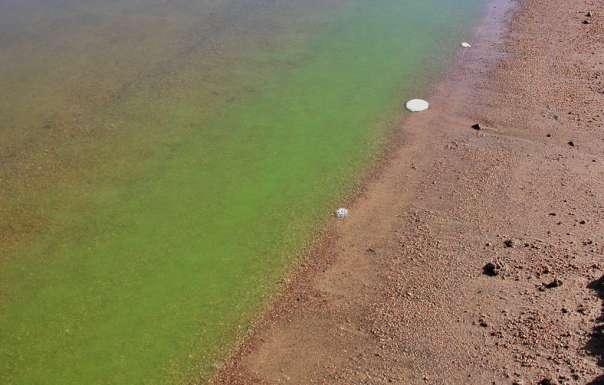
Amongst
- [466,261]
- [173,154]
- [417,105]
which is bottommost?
[466,261]

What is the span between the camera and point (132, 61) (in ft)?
33.8

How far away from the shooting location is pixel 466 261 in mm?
6789

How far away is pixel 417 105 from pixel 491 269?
3313 millimetres

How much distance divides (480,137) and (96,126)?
5.07 meters

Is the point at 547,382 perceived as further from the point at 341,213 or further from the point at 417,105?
the point at 417,105

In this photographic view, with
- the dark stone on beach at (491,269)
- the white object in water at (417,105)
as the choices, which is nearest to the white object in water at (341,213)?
the dark stone on beach at (491,269)

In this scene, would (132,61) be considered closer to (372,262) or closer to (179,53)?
(179,53)

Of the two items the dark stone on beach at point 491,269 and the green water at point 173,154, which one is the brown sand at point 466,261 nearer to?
the dark stone on beach at point 491,269

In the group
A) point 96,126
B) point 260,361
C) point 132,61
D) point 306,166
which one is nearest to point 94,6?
point 132,61

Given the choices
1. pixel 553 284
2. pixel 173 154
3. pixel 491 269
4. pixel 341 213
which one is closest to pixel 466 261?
pixel 491 269

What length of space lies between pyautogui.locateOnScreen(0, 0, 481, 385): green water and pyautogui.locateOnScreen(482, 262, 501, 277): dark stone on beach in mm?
1832

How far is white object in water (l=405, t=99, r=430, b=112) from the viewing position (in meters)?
9.23

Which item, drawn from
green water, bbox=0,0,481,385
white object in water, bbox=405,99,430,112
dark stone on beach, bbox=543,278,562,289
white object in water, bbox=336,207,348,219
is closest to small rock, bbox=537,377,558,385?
dark stone on beach, bbox=543,278,562,289

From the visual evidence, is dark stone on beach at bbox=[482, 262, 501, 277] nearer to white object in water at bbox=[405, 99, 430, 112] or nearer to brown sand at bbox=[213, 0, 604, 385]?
brown sand at bbox=[213, 0, 604, 385]
